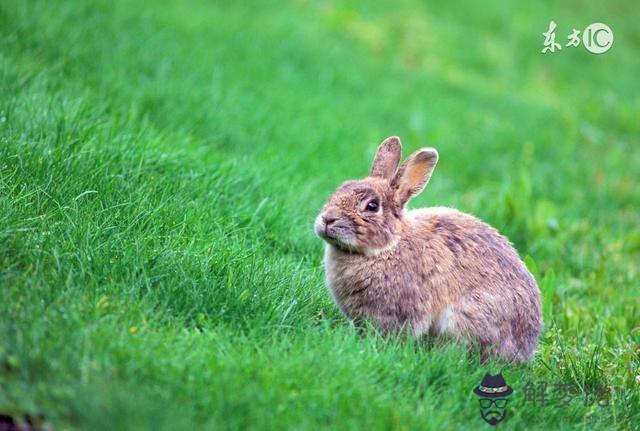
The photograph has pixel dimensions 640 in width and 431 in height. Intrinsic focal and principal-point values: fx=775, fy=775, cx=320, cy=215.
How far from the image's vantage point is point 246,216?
567cm

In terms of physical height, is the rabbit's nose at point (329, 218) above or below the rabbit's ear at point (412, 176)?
below

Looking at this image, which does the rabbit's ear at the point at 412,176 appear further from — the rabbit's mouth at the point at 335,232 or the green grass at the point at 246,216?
the green grass at the point at 246,216

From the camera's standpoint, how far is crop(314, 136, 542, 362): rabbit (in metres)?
4.68

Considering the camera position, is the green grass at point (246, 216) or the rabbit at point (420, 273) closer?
the green grass at point (246, 216)

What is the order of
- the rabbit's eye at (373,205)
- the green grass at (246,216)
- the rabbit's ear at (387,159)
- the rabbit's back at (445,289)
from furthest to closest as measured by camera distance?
the rabbit's ear at (387,159), the rabbit's eye at (373,205), the rabbit's back at (445,289), the green grass at (246,216)

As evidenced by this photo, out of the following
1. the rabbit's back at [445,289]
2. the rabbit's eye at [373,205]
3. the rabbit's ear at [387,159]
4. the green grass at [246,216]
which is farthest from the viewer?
the rabbit's ear at [387,159]

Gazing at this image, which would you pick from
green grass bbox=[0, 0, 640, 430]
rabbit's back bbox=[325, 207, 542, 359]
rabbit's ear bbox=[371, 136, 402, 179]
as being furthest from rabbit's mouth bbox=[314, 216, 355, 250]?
rabbit's ear bbox=[371, 136, 402, 179]

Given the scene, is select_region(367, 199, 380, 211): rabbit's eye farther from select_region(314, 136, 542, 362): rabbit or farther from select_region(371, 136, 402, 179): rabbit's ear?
select_region(371, 136, 402, 179): rabbit's ear

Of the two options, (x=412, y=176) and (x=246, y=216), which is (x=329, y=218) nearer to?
(x=412, y=176)

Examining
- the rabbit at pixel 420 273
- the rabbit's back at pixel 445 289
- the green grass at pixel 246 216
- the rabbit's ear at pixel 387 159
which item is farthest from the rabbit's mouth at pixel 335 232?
the rabbit's ear at pixel 387 159

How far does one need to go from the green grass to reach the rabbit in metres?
0.18

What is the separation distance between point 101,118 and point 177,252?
2365mm

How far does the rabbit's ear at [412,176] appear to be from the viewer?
4.98 metres

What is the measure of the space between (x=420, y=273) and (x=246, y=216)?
1.51 meters
